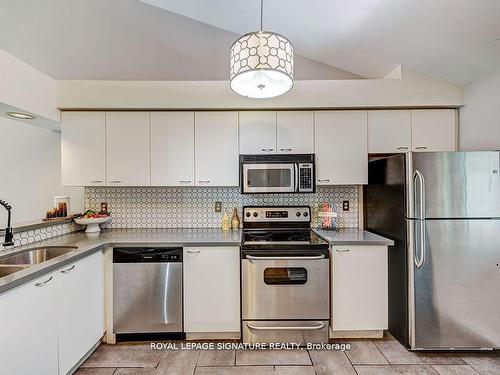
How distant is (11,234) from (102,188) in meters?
1.07

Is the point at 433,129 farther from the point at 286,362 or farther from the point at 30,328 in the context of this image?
the point at 30,328

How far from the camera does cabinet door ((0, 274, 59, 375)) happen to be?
1.30m

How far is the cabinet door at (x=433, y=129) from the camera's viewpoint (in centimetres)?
263

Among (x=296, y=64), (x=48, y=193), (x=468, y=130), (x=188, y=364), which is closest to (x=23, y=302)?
(x=188, y=364)

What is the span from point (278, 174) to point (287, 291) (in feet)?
3.43

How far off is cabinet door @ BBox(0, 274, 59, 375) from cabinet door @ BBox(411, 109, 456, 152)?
126 inches

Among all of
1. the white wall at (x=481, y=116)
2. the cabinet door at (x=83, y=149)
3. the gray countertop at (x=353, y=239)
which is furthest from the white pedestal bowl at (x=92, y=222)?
the white wall at (x=481, y=116)

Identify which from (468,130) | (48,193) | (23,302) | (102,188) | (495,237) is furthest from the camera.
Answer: (48,193)

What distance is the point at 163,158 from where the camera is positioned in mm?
2646

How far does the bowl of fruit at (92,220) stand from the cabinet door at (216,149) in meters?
1.01

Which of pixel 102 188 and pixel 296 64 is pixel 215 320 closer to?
pixel 102 188

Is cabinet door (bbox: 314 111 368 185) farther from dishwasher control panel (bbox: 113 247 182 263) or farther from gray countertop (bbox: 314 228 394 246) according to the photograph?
dishwasher control panel (bbox: 113 247 182 263)

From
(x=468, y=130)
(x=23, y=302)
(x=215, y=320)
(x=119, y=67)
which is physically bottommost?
(x=215, y=320)

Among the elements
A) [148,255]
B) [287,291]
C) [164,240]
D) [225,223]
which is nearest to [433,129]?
[287,291]
